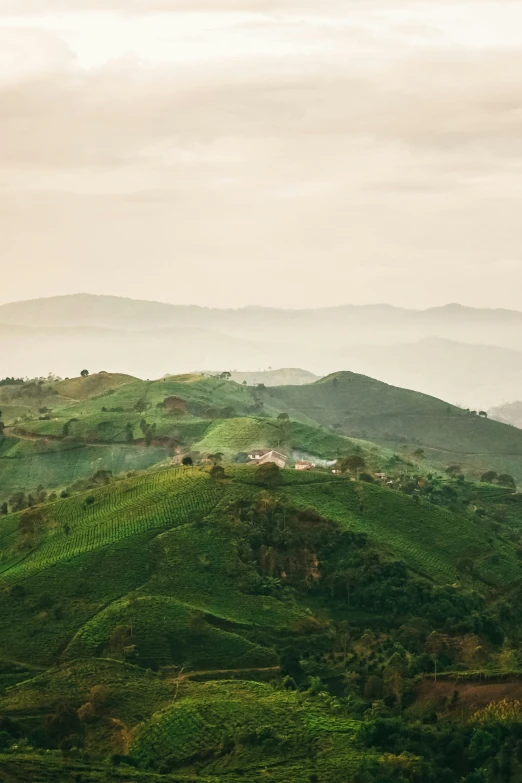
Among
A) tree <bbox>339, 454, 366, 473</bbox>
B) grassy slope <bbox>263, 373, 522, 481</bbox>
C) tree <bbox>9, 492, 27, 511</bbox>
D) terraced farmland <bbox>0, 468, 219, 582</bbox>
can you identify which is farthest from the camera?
grassy slope <bbox>263, 373, 522, 481</bbox>

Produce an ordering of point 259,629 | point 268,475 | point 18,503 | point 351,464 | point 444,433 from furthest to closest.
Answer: point 444,433, point 351,464, point 18,503, point 268,475, point 259,629

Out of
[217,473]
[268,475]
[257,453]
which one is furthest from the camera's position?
[257,453]

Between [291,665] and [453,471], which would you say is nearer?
[291,665]

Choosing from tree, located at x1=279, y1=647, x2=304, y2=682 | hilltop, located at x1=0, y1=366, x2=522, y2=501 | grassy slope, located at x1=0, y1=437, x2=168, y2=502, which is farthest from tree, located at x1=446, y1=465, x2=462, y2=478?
tree, located at x1=279, y1=647, x2=304, y2=682

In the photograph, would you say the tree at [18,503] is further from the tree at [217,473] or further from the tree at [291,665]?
the tree at [291,665]

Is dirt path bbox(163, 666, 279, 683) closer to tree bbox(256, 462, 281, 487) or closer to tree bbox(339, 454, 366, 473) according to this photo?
tree bbox(256, 462, 281, 487)

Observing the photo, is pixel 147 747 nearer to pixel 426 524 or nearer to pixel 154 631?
pixel 154 631

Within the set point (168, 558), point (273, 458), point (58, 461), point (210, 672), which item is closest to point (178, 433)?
point (58, 461)

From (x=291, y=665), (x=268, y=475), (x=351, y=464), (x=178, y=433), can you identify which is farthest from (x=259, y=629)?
(x=178, y=433)

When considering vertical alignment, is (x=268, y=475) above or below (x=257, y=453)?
below

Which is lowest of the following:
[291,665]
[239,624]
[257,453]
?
[291,665]

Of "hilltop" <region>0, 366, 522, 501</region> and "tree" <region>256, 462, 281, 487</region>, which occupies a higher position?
"hilltop" <region>0, 366, 522, 501</region>

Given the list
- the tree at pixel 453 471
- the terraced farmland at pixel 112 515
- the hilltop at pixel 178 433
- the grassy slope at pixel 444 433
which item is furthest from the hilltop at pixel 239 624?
the grassy slope at pixel 444 433

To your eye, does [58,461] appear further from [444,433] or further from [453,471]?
[444,433]
